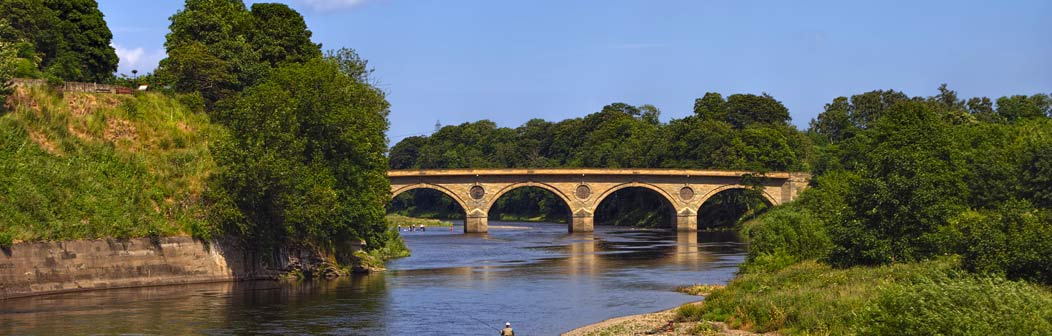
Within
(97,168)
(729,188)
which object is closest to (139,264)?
(97,168)

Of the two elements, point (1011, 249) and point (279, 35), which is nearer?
point (1011, 249)

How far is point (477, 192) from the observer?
13025 centimetres

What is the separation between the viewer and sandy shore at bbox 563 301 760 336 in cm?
4038

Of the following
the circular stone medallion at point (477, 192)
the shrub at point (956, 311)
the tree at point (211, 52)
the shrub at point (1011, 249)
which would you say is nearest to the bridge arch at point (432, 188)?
the circular stone medallion at point (477, 192)

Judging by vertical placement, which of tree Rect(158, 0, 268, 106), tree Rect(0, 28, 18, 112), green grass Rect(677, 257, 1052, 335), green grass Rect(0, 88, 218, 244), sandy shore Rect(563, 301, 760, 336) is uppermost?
tree Rect(158, 0, 268, 106)

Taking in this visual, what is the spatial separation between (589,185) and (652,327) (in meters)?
91.2

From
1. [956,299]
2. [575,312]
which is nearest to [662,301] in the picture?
[575,312]

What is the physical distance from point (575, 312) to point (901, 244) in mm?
14639

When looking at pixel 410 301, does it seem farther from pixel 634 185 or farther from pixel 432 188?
pixel 634 185

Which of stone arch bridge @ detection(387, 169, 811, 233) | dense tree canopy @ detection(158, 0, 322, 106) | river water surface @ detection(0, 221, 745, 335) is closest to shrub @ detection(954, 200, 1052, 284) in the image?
river water surface @ detection(0, 221, 745, 335)

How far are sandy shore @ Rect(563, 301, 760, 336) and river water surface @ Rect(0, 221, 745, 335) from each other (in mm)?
1721

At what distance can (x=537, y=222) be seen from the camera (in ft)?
589

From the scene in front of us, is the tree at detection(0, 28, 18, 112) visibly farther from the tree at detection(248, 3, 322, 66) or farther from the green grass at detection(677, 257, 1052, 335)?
the green grass at detection(677, 257, 1052, 335)

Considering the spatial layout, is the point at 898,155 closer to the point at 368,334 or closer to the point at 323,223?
the point at 368,334
